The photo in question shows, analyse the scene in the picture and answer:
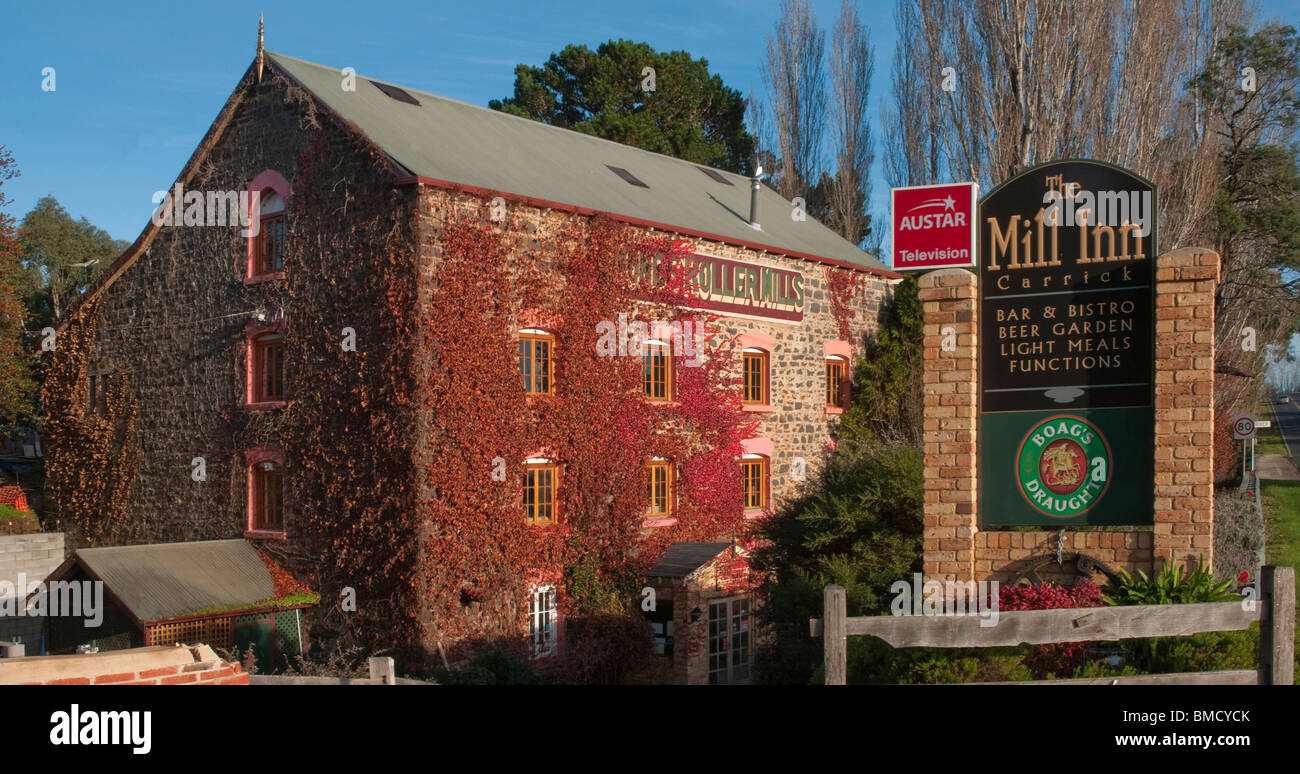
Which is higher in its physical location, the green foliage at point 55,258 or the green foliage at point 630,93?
the green foliage at point 630,93

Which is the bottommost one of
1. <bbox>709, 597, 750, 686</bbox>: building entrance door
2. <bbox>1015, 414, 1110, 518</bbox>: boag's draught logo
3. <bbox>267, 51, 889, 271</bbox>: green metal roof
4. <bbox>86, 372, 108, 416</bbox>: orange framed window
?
<bbox>709, 597, 750, 686</bbox>: building entrance door

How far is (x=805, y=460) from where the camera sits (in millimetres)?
24359

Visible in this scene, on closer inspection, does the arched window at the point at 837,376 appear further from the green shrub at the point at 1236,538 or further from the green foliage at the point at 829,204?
the green foliage at the point at 829,204

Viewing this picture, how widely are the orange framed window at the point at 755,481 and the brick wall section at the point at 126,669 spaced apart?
16.8 meters

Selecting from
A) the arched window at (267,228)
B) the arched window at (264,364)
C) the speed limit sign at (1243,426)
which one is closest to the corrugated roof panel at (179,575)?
the arched window at (264,364)

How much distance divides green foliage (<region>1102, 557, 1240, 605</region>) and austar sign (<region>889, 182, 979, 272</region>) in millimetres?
8569

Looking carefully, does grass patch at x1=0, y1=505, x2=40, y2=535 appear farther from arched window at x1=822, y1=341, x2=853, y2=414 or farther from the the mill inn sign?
the the mill inn sign

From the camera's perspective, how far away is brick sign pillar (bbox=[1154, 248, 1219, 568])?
30.8 ft

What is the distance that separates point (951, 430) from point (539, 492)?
32.8ft

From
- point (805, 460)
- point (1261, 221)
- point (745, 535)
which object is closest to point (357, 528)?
point (745, 535)

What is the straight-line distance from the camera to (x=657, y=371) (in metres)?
21.3

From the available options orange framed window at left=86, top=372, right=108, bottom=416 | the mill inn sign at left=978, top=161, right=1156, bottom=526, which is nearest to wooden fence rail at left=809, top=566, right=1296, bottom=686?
the mill inn sign at left=978, top=161, right=1156, bottom=526

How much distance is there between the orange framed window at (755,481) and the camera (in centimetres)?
2320
